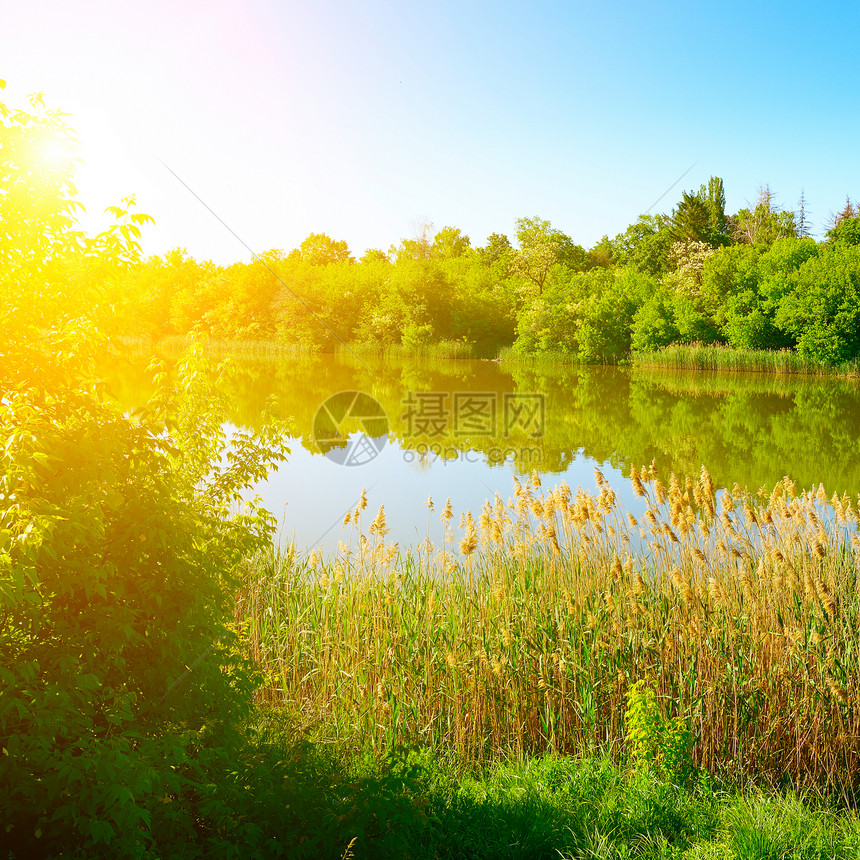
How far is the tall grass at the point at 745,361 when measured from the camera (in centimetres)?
3269

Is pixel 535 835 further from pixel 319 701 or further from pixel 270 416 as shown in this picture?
pixel 270 416

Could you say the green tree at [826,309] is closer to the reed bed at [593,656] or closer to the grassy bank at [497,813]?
the reed bed at [593,656]

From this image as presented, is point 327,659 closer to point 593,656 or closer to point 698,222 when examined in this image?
point 593,656

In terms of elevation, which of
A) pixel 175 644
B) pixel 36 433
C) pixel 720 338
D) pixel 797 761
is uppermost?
pixel 720 338

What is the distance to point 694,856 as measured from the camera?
3115 millimetres

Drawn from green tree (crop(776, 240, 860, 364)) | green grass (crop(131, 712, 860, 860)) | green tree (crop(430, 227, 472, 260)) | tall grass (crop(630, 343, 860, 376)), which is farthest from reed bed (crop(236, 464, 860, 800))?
green tree (crop(430, 227, 472, 260))

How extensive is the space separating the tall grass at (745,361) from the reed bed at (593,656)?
31.0 metres

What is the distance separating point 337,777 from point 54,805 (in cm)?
127

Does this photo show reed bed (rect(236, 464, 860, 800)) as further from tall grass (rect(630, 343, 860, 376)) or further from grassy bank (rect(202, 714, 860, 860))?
tall grass (rect(630, 343, 860, 376))

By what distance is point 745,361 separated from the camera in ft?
111

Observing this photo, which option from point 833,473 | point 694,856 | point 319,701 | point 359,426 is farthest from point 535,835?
point 359,426

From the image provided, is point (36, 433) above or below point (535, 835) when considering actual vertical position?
above

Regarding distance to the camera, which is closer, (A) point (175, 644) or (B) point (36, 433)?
(B) point (36, 433)

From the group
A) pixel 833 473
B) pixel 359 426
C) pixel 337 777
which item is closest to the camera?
pixel 337 777
